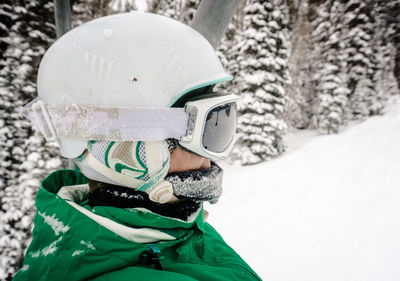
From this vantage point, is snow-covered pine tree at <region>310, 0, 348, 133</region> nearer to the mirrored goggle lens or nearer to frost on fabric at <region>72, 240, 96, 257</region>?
the mirrored goggle lens

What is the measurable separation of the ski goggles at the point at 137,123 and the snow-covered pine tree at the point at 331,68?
624 inches

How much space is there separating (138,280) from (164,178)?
0.55 m

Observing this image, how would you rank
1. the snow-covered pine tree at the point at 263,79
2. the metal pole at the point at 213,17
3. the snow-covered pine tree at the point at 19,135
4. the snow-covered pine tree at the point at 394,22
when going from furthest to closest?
1. the snow-covered pine tree at the point at 394,22
2. the snow-covered pine tree at the point at 263,79
3. the snow-covered pine tree at the point at 19,135
4. the metal pole at the point at 213,17

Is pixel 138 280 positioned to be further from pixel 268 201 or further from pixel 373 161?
pixel 373 161

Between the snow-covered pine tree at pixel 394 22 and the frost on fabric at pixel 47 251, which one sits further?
the snow-covered pine tree at pixel 394 22

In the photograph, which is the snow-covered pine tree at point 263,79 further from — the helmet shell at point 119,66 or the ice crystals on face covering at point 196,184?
the helmet shell at point 119,66

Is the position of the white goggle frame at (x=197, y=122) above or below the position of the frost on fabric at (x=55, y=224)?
above

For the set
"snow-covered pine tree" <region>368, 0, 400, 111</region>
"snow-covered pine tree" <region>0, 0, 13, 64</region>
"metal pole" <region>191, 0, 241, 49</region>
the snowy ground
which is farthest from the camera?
"snow-covered pine tree" <region>368, 0, 400, 111</region>

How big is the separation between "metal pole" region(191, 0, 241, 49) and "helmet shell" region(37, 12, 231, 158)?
1.30 feet

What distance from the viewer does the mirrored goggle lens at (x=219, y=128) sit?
1431 millimetres

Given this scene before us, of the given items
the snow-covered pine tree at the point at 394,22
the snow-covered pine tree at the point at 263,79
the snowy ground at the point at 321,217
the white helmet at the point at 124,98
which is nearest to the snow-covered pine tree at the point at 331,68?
the snow-covered pine tree at the point at 394,22

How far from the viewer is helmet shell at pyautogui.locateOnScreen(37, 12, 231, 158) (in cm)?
120

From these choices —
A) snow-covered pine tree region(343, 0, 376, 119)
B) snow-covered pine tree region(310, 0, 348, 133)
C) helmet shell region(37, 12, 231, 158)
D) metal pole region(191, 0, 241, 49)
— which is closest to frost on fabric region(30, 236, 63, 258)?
helmet shell region(37, 12, 231, 158)

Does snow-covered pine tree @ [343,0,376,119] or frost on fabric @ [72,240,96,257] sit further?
snow-covered pine tree @ [343,0,376,119]
